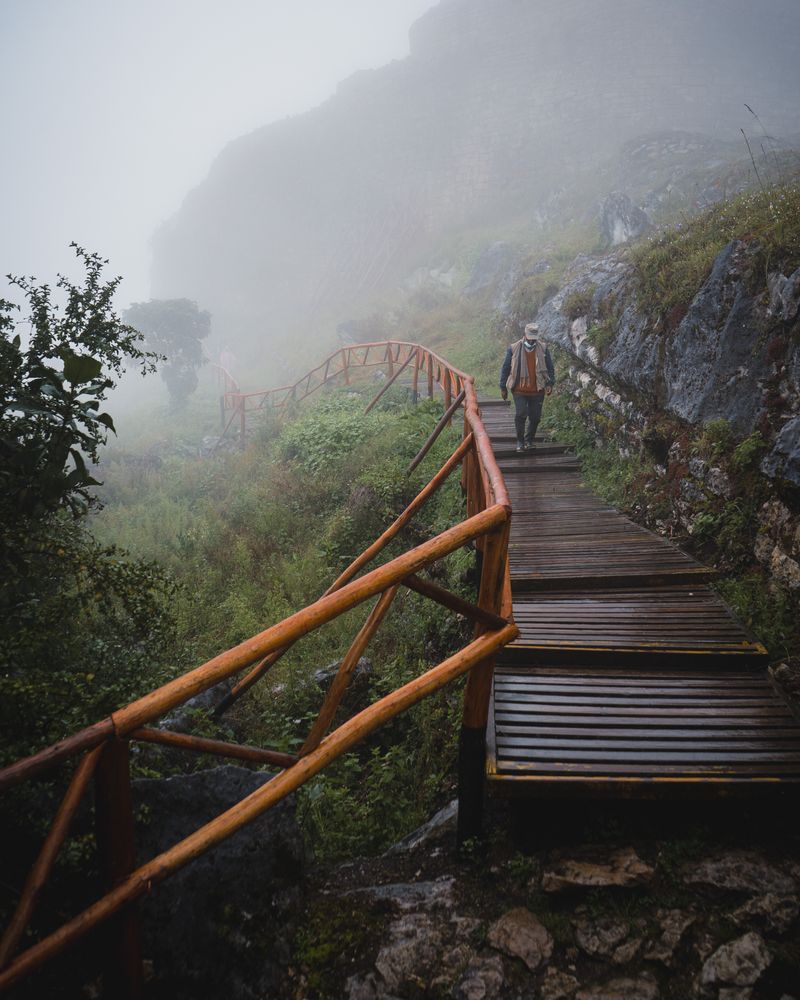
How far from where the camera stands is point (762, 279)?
16.1 feet

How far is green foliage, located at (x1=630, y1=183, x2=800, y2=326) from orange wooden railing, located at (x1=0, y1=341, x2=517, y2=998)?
4.57 meters

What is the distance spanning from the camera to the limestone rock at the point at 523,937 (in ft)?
6.23

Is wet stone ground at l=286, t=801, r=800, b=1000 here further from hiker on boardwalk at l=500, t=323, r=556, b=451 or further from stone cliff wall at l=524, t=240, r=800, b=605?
hiker on boardwalk at l=500, t=323, r=556, b=451

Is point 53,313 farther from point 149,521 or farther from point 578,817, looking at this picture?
point 149,521

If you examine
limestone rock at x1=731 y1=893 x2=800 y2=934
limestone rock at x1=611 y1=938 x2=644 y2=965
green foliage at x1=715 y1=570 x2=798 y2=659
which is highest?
green foliage at x1=715 y1=570 x2=798 y2=659

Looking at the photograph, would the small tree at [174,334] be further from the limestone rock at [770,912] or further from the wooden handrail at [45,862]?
the limestone rock at [770,912]

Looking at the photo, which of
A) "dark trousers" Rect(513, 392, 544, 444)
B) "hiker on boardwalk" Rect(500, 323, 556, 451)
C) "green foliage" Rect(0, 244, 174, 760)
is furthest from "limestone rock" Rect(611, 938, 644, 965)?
"dark trousers" Rect(513, 392, 544, 444)

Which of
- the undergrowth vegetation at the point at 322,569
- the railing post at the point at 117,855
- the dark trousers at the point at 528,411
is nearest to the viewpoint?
the railing post at the point at 117,855

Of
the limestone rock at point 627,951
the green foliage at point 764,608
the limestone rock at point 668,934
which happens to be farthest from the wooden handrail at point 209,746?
the green foliage at point 764,608

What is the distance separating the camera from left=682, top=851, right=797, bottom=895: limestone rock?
1.96 metres

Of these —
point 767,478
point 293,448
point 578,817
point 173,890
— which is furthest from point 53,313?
point 293,448

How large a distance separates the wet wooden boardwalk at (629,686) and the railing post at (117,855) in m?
1.40

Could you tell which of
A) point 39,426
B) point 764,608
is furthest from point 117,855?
point 764,608

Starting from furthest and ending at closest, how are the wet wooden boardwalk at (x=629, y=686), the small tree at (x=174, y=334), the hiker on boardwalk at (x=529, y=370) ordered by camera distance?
the small tree at (x=174, y=334) < the hiker on boardwalk at (x=529, y=370) < the wet wooden boardwalk at (x=629, y=686)
